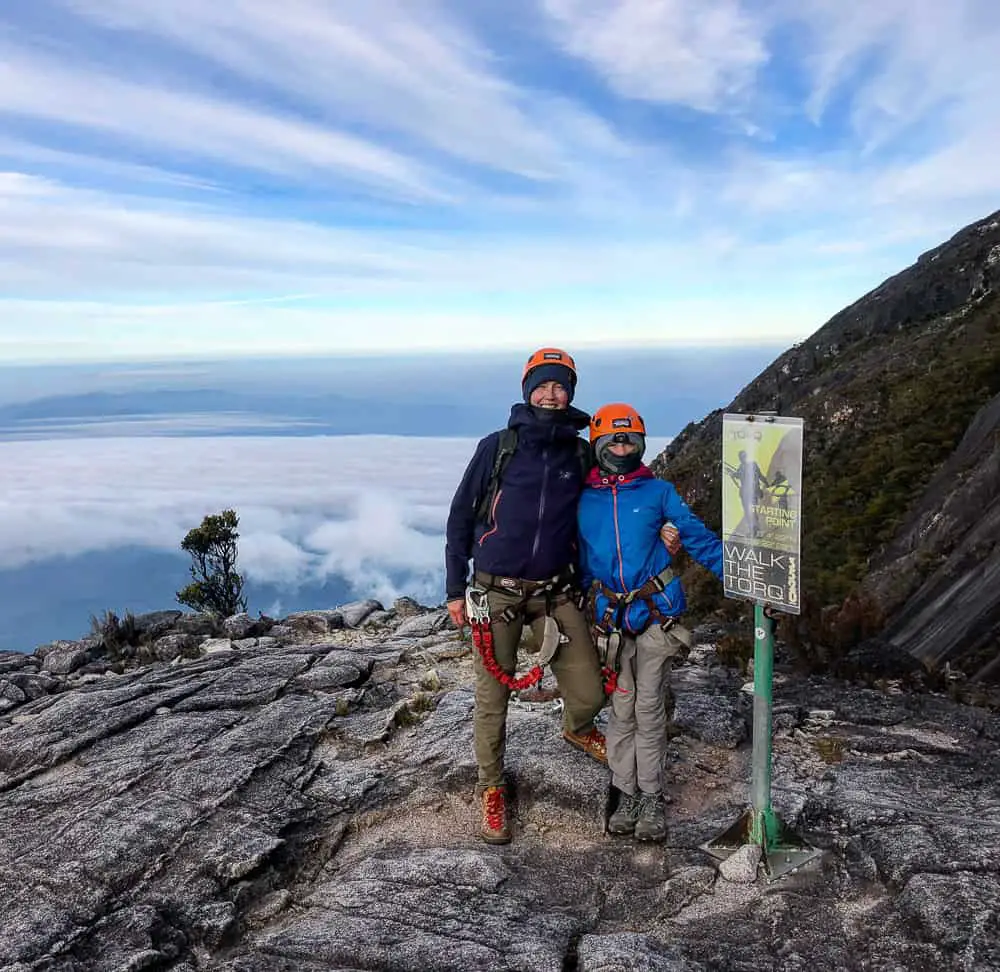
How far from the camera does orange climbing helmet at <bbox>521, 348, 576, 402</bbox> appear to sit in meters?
6.11

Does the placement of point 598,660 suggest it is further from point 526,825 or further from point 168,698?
point 168,698

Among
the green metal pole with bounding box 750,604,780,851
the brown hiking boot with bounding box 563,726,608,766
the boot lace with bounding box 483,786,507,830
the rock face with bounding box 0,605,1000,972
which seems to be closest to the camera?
the rock face with bounding box 0,605,1000,972

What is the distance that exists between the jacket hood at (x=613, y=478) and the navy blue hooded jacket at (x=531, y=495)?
0.14 meters

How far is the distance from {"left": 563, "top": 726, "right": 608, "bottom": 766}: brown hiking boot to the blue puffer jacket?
70.6 inches

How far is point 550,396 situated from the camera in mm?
6164

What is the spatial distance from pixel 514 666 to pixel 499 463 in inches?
65.3

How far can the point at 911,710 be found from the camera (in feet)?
28.6

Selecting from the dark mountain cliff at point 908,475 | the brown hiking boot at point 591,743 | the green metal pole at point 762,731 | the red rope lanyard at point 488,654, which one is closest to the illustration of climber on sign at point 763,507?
Result: the green metal pole at point 762,731

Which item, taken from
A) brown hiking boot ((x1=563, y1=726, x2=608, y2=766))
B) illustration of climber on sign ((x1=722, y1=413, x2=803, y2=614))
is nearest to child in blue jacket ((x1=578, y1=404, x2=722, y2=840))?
illustration of climber on sign ((x1=722, y1=413, x2=803, y2=614))

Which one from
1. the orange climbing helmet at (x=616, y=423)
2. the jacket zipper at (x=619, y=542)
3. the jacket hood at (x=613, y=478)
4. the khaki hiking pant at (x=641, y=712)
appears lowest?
the khaki hiking pant at (x=641, y=712)

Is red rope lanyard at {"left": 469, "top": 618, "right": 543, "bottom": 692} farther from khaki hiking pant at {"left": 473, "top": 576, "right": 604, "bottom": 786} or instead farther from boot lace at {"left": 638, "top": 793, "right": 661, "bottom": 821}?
boot lace at {"left": 638, "top": 793, "right": 661, "bottom": 821}

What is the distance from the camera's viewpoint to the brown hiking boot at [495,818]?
252 inches

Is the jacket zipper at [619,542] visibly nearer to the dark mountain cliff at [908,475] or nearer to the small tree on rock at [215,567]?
the dark mountain cliff at [908,475]

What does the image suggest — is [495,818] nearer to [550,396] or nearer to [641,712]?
[641,712]
